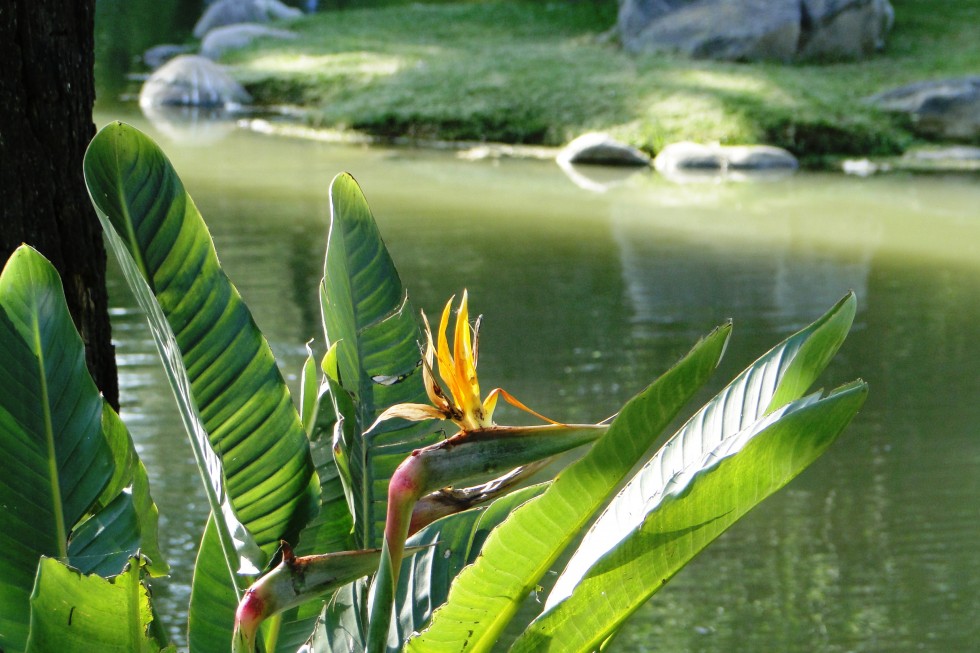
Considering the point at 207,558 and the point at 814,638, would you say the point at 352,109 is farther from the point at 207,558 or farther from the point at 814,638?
the point at 207,558

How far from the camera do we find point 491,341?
4215 millimetres

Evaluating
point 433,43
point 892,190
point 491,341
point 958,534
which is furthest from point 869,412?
point 433,43

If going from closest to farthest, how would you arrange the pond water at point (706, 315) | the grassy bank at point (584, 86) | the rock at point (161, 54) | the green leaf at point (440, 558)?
the green leaf at point (440, 558), the pond water at point (706, 315), the grassy bank at point (584, 86), the rock at point (161, 54)

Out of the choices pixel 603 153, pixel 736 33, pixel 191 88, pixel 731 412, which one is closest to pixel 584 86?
pixel 603 153

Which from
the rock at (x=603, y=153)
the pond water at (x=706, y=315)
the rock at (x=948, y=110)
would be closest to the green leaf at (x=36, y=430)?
the pond water at (x=706, y=315)

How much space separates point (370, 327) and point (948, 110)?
8251mm

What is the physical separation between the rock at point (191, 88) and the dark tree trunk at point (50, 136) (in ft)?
29.6

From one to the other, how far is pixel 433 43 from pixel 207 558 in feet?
38.6

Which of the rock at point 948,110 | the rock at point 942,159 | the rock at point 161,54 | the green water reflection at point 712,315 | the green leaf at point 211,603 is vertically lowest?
the green water reflection at point 712,315

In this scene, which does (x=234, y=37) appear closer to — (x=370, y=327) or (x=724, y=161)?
(x=724, y=161)

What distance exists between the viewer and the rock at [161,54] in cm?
1320

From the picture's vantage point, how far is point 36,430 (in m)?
0.97

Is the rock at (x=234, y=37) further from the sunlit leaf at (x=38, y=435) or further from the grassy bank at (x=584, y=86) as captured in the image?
the sunlit leaf at (x=38, y=435)

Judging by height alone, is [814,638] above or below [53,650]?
below
